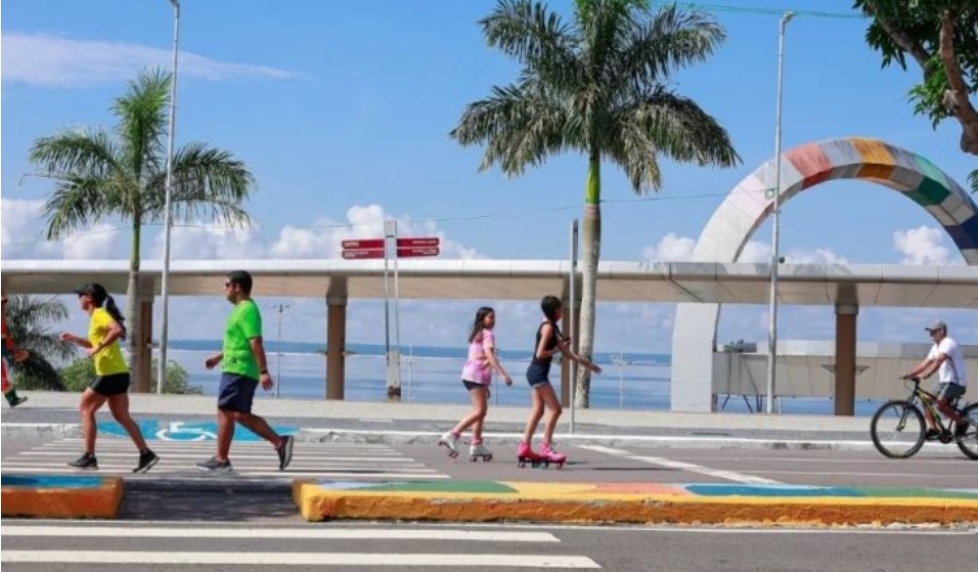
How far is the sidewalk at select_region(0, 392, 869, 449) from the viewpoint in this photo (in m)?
20.8

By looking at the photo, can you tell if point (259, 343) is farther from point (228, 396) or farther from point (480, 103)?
point (480, 103)

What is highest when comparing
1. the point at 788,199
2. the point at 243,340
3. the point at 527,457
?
the point at 788,199

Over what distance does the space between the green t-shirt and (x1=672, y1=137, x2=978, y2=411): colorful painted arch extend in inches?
1133

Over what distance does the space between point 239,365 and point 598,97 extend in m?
21.5

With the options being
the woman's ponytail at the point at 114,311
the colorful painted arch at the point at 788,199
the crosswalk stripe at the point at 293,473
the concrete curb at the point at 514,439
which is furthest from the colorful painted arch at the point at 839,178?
the woman's ponytail at the point at 114,311

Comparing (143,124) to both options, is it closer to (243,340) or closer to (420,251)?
(420,251)

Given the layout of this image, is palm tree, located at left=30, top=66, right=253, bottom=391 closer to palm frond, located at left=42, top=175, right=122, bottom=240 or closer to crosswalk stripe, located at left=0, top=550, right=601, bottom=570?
palm frond, located at left=42, top=175, right=122, bottom=240

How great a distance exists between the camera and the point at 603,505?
10.3 meters

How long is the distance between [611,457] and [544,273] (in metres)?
23.9

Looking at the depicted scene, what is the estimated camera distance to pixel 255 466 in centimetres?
1474

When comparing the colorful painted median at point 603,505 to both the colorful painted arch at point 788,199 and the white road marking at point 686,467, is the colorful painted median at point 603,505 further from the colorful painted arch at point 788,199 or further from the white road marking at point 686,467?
the colorful painted arch at point 788,199

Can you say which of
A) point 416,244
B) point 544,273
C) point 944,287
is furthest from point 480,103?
point 944,287

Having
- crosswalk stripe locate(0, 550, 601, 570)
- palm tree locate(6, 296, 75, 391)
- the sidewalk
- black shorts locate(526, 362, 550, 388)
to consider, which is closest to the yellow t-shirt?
black shorts locate(526, 362, 550, 388)

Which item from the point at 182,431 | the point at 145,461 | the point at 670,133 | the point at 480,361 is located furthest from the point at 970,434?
the point at 670,133
